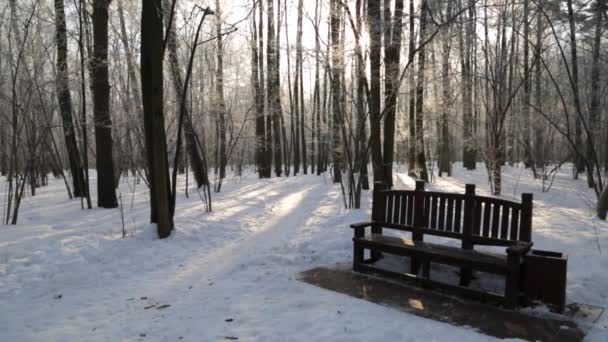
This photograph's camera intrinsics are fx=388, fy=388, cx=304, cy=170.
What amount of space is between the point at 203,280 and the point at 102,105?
19.8 ft

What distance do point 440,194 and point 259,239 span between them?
339 centimetres

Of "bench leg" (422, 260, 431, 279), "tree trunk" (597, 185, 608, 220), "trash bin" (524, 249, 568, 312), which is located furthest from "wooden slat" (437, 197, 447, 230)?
"tree trunk" (597, 185, 608, 220)

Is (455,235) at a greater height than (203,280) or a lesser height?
greater

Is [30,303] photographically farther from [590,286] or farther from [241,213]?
[590,286]

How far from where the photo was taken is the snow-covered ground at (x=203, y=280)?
3.26 meters

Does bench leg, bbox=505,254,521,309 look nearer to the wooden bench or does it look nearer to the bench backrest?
the wooden bench

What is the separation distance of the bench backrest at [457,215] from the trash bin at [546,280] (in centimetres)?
38

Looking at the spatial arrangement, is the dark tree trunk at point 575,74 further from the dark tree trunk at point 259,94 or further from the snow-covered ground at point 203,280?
the dark tree trunk at point 259,94

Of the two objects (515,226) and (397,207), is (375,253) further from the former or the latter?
(515,226)

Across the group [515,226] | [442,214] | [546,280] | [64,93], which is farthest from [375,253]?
[64,93]

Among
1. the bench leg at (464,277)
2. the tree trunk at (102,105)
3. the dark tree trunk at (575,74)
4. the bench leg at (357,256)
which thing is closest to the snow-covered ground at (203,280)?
the bench leg at (357,256)

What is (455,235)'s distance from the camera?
173 inches

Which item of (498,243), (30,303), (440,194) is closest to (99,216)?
(30,303)

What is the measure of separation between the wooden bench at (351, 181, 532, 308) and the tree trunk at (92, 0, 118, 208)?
670cm
